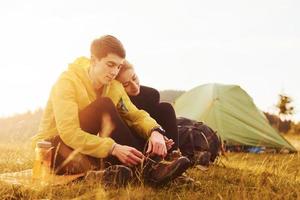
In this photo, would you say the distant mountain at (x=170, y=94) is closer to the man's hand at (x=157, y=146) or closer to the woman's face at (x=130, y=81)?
the woman's face at (x=130, y=81)

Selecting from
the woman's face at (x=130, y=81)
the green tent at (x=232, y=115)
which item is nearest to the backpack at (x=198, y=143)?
the woman's face at (x=130, y=81)

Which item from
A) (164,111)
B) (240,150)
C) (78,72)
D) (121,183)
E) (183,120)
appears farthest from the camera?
(240,150)

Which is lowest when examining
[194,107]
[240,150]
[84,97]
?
[240,150]

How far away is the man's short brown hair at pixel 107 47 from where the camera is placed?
3.83m

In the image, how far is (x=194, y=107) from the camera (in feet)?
33.8

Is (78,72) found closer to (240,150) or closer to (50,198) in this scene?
(50,198)

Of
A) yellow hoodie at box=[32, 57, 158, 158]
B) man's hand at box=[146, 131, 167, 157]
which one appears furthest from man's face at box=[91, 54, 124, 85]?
man's hand at box=[146, 131, 167, 157]

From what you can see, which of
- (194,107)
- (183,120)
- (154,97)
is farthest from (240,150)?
(154,97)

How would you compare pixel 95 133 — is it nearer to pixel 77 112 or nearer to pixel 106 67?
pixel 77 112

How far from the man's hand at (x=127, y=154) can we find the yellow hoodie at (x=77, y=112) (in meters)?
0.06

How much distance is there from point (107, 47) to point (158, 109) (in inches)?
50.8

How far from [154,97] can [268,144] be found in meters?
5.23

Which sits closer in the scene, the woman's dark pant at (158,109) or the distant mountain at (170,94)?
the woman's dark pant at (158,109)

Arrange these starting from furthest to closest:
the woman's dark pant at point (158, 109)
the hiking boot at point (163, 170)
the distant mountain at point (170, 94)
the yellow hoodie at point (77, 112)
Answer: the distant mountain at point (170, 94)
the woman's dark pant at point (158, 109)
the yellow hoodie at point (77, 112)
the hiking boot at point (163, 170)
